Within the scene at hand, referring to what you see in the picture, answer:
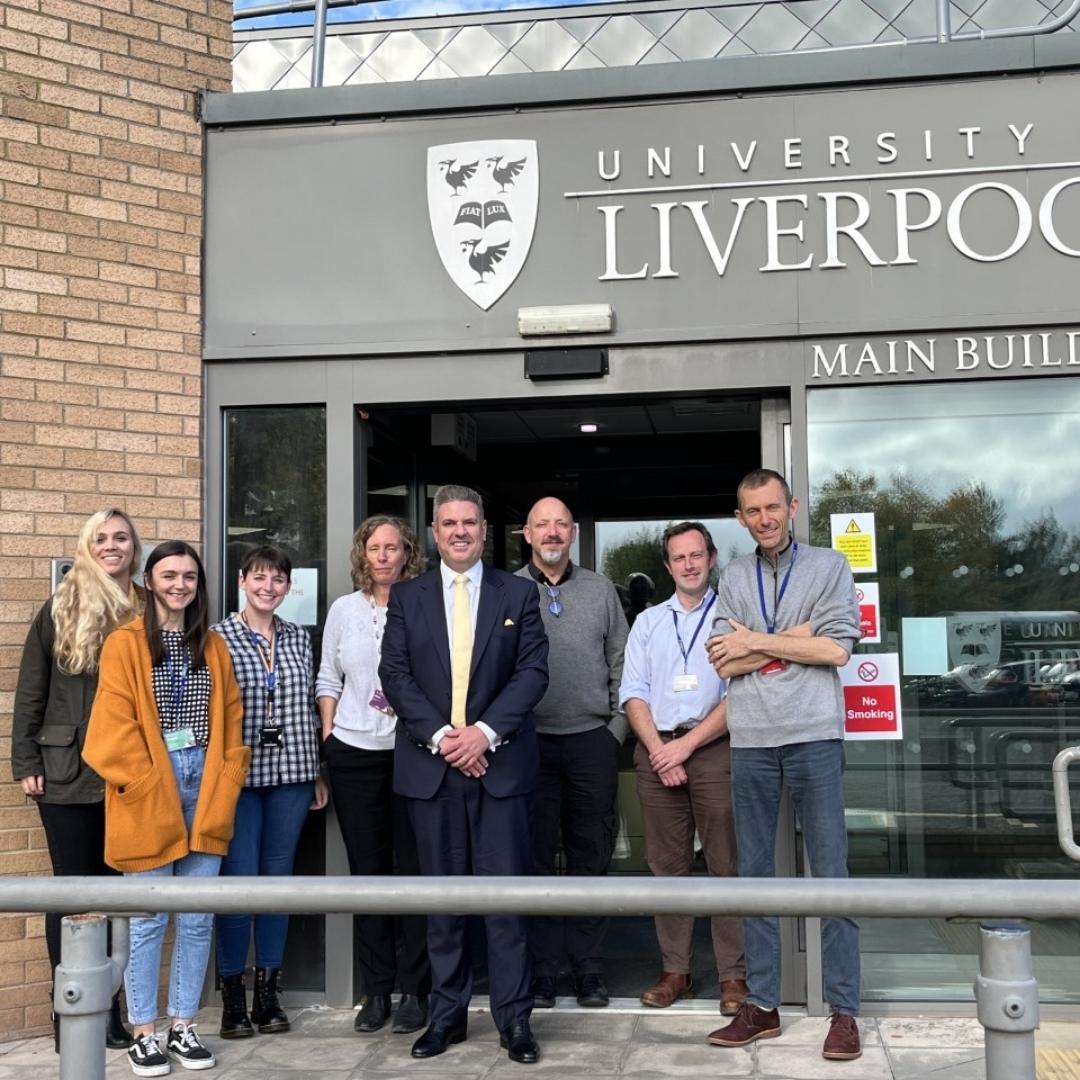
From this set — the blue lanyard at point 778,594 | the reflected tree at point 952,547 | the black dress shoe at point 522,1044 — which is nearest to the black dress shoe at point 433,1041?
the black dress shoe at point 522,1044

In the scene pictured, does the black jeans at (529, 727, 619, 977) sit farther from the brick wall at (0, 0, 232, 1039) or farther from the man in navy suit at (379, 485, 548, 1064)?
the brick wall at (0, 0, 232, 1039)

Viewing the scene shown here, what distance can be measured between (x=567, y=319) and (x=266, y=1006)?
2.77 metres

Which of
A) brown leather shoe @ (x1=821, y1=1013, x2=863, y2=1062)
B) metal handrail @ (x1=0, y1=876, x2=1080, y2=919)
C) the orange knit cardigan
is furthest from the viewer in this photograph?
brown leather shoe @ (x1=821, y1=1013, x2=863, y2=1062)

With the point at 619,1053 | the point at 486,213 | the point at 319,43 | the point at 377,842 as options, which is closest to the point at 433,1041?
the point at 619,1053

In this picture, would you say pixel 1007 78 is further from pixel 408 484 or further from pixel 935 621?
pixel 408 484

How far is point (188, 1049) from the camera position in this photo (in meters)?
4.14

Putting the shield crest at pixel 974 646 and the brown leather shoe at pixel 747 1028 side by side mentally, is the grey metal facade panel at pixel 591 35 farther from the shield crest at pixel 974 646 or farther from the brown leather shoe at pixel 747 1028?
the brown leather shoe at pixel 747 1028

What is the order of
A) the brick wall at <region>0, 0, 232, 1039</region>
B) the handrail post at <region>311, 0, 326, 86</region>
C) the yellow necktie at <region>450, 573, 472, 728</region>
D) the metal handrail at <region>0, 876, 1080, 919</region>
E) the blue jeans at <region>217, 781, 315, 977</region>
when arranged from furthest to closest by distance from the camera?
the handrail post at <region>311, 0, 326, 86</region>, the brick wall at <region>0, 0, 232, 1039</region>, the blue jeans at <region>217, 781, 315, 977</region>, the yellow necktie at <region>450, 573, 472, 728</region>, the metal handrail at <region>0, 876, 1080, 919</region>

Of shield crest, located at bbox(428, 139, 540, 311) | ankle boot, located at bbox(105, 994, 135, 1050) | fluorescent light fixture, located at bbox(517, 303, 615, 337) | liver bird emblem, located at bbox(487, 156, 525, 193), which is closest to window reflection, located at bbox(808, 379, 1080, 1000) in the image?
fluorescent light fixture, located at bbox(517, 303, 615, 337)

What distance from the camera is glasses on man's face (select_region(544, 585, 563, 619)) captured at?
4770 mm

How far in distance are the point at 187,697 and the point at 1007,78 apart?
370cm

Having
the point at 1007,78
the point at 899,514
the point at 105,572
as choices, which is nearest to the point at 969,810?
the point at 899,514

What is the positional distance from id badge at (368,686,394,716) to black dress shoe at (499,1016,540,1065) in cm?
116

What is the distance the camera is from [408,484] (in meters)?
5.89
